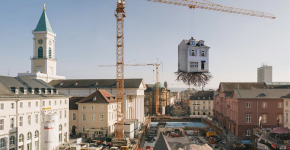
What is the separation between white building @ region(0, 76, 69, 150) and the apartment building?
8454 mm

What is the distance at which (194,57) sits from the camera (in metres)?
9.04

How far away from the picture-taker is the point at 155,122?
114 metres

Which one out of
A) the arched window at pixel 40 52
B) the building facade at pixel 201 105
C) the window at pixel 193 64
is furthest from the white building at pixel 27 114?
the building facade at pixel 201 105

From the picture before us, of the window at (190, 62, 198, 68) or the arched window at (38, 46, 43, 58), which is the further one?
the arched window at (38, 46, 43, 58)

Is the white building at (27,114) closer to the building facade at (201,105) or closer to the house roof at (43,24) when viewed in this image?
the house roof at (43,24)

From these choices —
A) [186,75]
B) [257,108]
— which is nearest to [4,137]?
[186,75]

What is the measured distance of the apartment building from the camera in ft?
208

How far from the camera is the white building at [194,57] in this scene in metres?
8.97

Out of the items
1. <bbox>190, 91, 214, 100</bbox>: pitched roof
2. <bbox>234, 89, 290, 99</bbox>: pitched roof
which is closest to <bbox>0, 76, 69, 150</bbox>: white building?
<bbox>234, 89, 290, 99</bbox>: pitched roof

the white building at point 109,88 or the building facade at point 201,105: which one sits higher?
the white building at point 109,88

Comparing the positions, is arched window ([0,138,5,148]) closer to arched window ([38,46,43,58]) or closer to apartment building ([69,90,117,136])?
apartment building ([69,90,117,136])

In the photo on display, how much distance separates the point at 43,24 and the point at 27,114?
4788cm

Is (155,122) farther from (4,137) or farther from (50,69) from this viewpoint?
(4,137)

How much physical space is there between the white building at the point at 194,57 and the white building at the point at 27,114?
37076 mm
